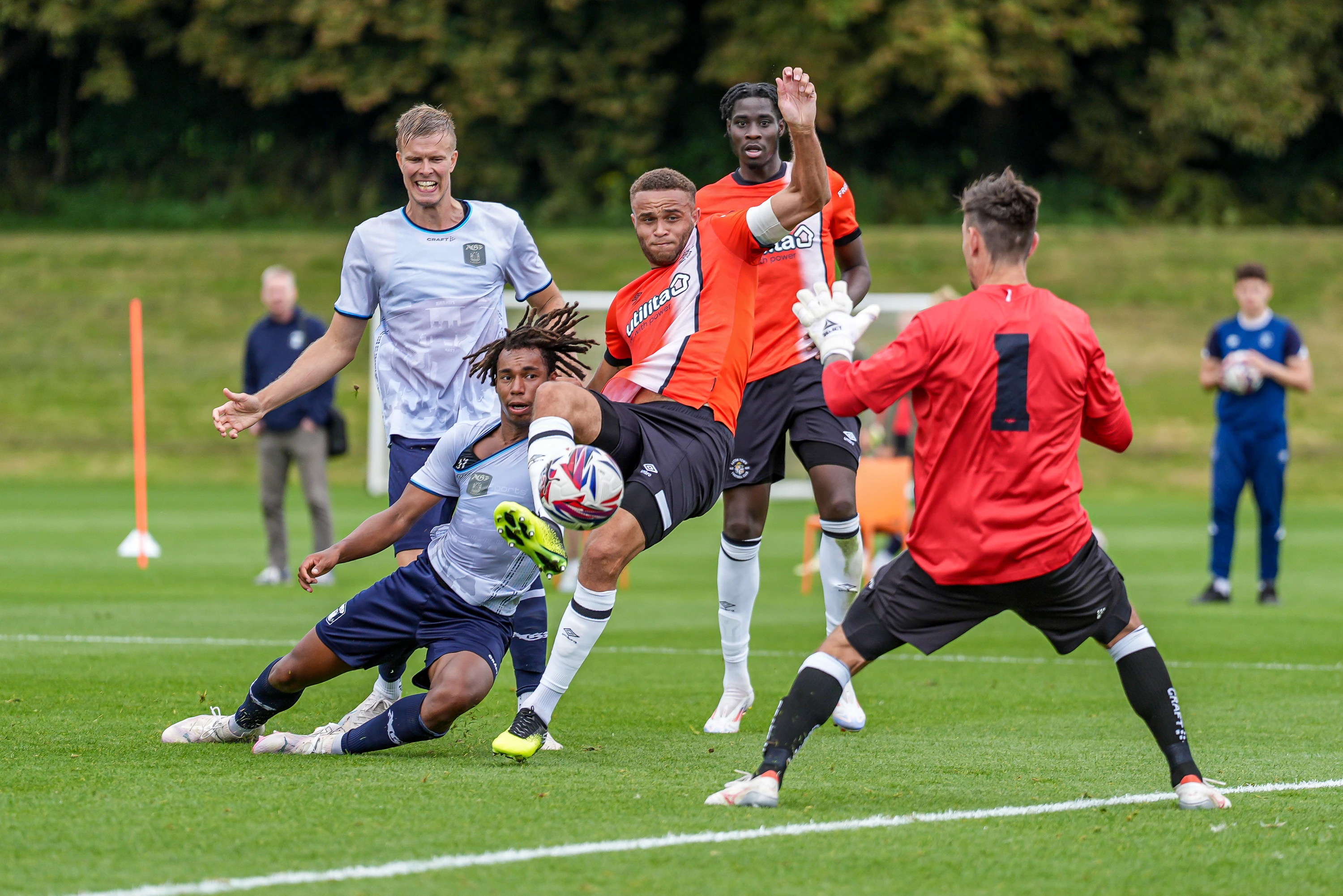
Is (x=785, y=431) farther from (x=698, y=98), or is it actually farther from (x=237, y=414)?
(x=698, y=98)

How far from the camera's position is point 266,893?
3939mm

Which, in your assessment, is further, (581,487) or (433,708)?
(433,708)

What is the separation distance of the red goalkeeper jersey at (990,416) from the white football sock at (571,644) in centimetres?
135

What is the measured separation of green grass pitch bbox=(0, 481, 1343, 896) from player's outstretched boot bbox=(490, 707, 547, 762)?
103mm

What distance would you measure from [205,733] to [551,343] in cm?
191

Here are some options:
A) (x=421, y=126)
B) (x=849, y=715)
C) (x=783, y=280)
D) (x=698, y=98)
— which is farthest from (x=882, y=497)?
(x=698, y=98)

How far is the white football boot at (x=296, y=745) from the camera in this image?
19.6 feet

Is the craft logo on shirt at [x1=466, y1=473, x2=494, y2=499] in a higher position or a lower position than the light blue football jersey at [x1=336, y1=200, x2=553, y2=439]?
lower

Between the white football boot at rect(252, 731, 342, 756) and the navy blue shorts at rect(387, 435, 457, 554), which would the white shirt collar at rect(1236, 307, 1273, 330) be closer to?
the navy blue shorts at rect(387, 435, 457, 554)

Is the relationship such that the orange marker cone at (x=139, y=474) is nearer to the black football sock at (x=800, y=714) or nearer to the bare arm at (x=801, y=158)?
the bare arm at (x=801, y=158)

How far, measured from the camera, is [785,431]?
745cm

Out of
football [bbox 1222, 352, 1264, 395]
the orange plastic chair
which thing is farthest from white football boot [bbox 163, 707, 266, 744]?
football [bbox 1222, 352, 1264, 395]

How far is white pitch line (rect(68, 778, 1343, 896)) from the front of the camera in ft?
13.1

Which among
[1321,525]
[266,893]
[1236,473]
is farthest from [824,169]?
[1321,525]
